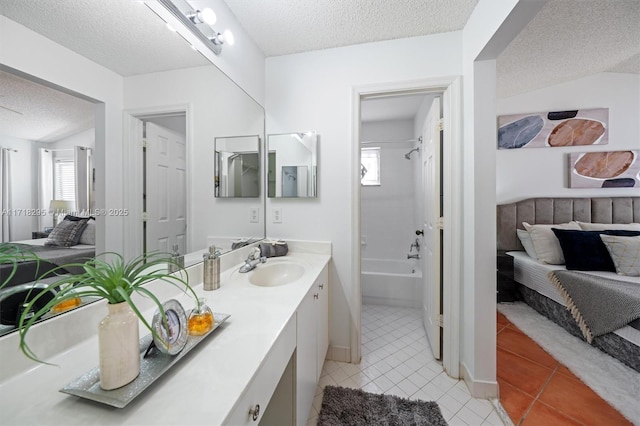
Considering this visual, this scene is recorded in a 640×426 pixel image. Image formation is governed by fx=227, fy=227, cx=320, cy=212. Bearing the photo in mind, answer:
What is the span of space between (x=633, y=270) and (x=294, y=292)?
2.93 m

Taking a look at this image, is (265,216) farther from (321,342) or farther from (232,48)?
(232,48)

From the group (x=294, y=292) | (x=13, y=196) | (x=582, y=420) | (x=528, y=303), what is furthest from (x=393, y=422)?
(x=528, y=303)

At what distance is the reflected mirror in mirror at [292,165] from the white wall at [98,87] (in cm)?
107

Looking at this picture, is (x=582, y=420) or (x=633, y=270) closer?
(x=582, y=420)

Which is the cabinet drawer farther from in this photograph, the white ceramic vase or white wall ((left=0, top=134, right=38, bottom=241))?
white wall ((left=0, top=134, right=38, bottom=241))

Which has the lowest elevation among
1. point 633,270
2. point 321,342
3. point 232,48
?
point 321,342

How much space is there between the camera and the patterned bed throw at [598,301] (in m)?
1.57

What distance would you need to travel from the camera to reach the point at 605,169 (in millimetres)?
2676

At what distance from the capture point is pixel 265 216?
1.91 meters

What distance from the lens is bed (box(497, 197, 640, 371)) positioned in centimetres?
202

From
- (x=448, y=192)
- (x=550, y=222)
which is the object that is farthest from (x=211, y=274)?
(x=550, y=222)

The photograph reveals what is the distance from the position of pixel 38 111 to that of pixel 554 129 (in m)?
4.31

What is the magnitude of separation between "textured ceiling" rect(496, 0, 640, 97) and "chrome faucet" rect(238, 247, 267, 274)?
8.57ft

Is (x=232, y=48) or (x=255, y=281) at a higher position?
(x=232, y=48)
